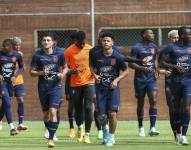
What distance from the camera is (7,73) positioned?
696 inches

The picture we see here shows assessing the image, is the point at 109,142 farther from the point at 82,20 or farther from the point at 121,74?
the point at 82,20

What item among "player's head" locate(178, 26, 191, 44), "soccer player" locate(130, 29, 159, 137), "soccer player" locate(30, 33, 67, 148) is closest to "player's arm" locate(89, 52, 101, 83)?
"soccer player" locate(30, 33, 67, 148)

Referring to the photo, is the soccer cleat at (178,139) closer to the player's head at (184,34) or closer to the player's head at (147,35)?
the player's head at (184,34)

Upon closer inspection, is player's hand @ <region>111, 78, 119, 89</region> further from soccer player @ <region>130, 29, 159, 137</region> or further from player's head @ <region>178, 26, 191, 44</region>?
soccer player @ <region>130, 29, 159, 137</region>

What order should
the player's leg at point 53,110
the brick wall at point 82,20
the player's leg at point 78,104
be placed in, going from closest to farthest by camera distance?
1. the player's leg at point 53,110
2. the player's leg at point 78,104
3. the brick wall at point 82,20

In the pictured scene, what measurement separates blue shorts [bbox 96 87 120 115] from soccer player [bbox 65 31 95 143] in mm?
1018

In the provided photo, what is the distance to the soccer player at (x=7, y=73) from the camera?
679 inches

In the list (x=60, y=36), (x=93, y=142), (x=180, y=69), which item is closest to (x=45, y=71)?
(x=93, y=142)

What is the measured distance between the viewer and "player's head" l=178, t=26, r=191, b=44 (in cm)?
1399

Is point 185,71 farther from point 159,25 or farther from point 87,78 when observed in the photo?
point 159,25

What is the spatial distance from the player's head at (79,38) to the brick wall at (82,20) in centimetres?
848

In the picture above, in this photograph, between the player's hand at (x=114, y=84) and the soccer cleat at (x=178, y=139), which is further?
the soccer cleat at (x=178, y=139)

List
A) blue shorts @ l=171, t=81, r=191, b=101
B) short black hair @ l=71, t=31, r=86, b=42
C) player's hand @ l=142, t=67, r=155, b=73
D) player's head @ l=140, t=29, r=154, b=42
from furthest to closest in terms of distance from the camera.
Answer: player's head @ l=140, t=29, r=154, b=42, player's hand @ l=142, t=67, r=155, b=73, short black hair @ l=71, t=31, r=86, b=42, blue shorts @ l=171, t=81, r=191, b=101

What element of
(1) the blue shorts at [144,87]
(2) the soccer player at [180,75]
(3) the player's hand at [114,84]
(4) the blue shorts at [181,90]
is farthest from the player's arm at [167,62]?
(1) the blue shorts at [144,87]
